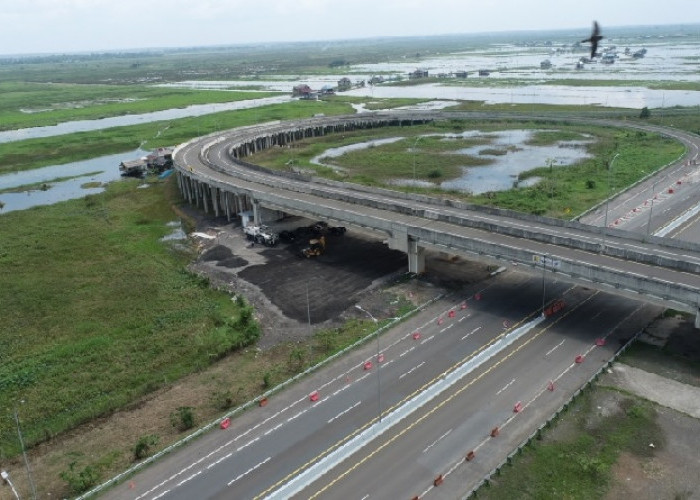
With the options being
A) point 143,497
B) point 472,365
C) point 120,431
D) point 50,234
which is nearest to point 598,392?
point 472,365

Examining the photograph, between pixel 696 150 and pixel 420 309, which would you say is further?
pixel 696 150

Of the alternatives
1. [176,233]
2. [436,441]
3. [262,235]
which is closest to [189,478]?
[436,441]

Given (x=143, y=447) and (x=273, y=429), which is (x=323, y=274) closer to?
(x=273, y=429)

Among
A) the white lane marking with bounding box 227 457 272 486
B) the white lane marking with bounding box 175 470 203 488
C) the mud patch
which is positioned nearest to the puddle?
the mud patch

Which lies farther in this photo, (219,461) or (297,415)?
(297,415)

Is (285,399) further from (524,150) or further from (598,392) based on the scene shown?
(524,150)

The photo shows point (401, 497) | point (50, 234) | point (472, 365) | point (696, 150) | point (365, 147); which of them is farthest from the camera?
point (365, 147)

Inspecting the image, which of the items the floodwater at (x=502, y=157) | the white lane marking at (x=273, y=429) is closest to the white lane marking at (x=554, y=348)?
the white lane marking at (x=273, y=429)
